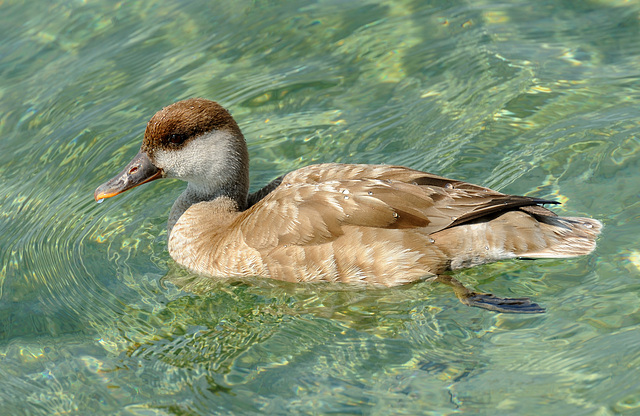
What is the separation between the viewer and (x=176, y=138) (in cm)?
626

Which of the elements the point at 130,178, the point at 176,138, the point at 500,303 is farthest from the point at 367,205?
the point at 130,178

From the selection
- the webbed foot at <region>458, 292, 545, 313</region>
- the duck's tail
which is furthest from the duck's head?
the webbed foot at <region>458, 292, 545, 313</region>

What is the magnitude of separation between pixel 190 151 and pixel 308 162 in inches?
53.9

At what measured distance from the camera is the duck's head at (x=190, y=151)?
20.4 feet

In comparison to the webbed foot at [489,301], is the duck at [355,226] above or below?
above

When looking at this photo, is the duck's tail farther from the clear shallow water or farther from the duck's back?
the clear shallow water

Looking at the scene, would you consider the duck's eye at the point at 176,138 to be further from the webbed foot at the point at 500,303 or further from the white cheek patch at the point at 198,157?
the webbed foot at the point at 500,303

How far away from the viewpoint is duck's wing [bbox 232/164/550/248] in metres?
5.57

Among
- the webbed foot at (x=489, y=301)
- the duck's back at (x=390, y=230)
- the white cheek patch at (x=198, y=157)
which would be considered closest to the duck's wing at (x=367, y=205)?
the duck's back at (x=390, y=230)

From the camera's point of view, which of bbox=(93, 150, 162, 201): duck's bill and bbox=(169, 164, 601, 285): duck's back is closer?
bbox=(169, 164, 601, 285): duck's back

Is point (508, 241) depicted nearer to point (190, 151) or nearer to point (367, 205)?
point (367, 205)

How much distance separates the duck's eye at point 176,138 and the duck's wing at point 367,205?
0.86m

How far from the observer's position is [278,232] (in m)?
5.80

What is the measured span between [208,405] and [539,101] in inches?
176
